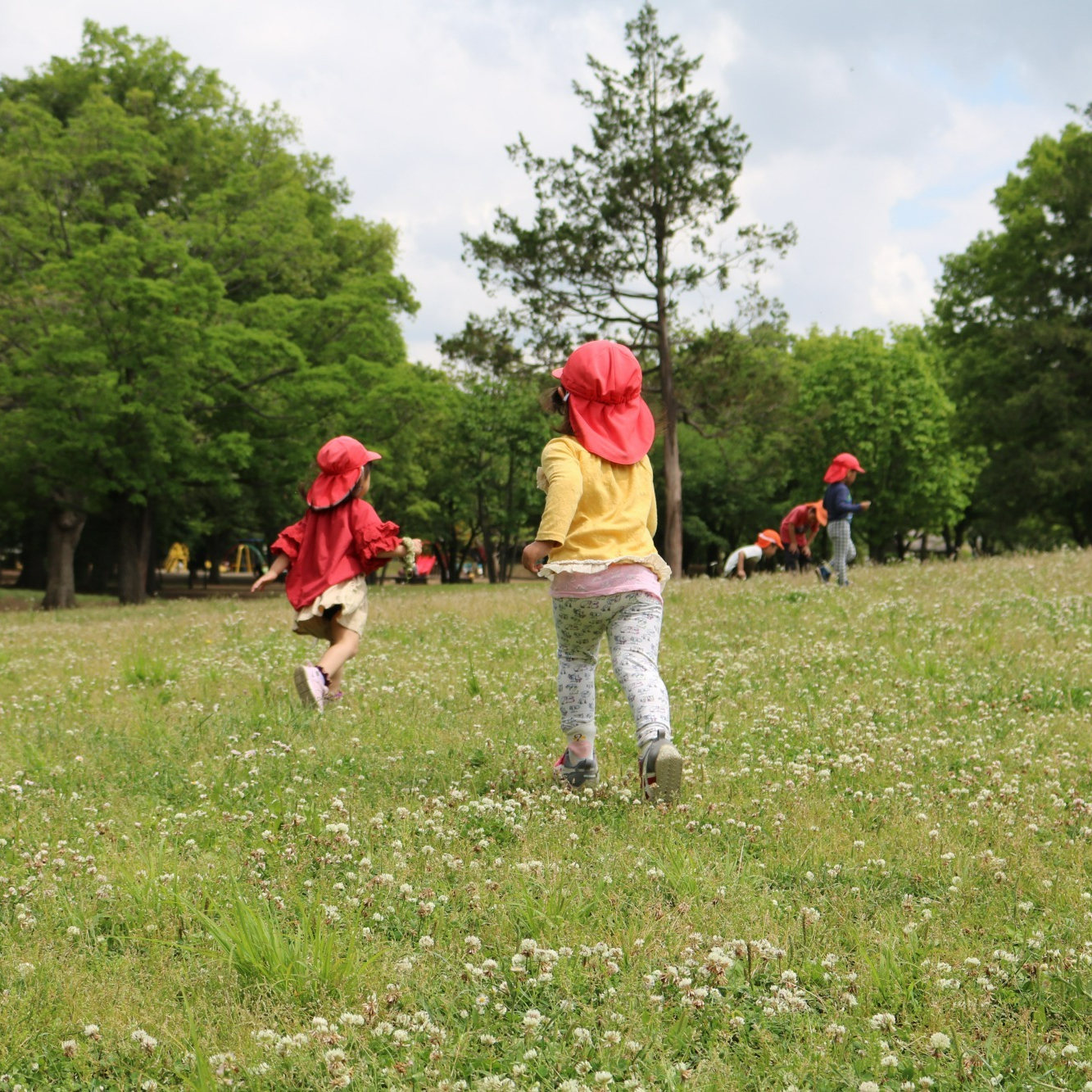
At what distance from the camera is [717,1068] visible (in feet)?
9.94

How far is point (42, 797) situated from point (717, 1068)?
441cm

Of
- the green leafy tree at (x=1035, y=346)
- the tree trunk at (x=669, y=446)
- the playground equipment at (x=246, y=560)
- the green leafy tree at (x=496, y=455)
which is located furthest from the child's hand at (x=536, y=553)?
the playground equipment at (x=246, y=560)

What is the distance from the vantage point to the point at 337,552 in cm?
908

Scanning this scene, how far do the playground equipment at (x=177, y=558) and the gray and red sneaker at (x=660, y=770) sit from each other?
161 ft

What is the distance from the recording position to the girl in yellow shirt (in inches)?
230

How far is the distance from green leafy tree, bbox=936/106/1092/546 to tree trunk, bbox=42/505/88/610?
30.1 metres

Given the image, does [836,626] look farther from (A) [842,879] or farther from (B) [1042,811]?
(A) [842,879]

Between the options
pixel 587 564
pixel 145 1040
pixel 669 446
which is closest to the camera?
pixel 145 1040

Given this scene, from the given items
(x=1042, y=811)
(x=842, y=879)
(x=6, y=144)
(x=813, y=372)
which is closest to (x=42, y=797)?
(x=842, y=879)

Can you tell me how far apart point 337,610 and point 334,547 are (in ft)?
1.75

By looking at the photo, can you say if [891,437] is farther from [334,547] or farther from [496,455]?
[334,547]

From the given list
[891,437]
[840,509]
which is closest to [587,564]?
[840,509]

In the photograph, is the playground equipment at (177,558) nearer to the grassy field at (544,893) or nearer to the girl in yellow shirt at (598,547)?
the grassy field at (544,893)

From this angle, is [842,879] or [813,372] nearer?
[842,879]
